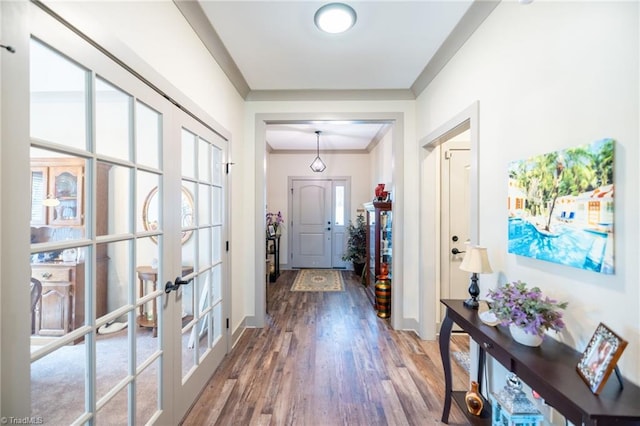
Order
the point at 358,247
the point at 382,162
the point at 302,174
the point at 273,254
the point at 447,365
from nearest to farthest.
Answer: the point at 447,365 → the point at 382,162 → the point at 273,254 → the point at 358,247 → the point at 302,174

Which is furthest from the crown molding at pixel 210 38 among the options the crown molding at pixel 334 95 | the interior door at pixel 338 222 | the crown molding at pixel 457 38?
the interior door at pixel 338 222

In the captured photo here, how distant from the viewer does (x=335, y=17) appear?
1837mm

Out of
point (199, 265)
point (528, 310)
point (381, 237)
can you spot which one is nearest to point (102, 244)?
point (199, 265)

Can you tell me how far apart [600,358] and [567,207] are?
60 cm

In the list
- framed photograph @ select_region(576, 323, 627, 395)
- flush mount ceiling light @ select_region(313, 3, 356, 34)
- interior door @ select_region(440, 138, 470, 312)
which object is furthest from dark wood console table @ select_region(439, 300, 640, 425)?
flush mount ceiling light @ select_region(313, 3, 356, 34)

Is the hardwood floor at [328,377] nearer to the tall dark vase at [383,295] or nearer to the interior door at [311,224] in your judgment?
the tall dark vase at [383,295]

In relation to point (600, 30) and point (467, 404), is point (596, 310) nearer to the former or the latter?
point (467, 404)

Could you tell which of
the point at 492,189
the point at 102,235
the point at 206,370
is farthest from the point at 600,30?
the point at 206,370

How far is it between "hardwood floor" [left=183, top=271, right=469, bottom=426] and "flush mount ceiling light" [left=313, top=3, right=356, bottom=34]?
267 centimetres

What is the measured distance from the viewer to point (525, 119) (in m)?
1.47

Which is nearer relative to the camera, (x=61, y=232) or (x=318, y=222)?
(x=61, y=232)

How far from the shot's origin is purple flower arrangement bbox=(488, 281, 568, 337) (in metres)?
1.15

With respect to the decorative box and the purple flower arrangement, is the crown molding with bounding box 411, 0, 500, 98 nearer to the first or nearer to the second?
the purple flower arrangement

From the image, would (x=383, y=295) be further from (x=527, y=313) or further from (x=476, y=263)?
(x=527, y=313)
